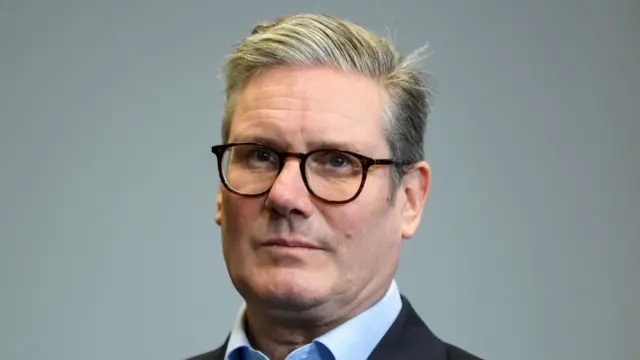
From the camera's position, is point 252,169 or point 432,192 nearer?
point 252,169

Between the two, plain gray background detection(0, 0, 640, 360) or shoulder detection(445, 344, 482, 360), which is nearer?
shoulder detection(445, 344, 482, 360)

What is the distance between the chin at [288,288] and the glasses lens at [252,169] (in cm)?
11

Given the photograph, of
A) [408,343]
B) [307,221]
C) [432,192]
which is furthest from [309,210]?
[432,192]

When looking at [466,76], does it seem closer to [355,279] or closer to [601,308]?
[601,308]

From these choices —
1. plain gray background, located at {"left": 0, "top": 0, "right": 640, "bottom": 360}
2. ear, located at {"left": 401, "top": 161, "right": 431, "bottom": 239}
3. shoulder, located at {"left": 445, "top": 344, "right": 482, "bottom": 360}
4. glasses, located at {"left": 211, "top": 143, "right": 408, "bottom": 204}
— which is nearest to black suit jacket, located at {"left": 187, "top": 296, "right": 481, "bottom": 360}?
shoulder, located at {"left": 445, "top": 344, "right": 482, "bottom": 360}

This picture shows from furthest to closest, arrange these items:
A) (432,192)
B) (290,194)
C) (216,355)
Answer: (432,192) < (216,355) < (290,194)

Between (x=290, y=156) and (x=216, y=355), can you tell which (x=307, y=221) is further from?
(x=216, y=355)

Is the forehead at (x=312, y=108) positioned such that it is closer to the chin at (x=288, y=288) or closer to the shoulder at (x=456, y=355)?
the chin at (x=288, y=288)

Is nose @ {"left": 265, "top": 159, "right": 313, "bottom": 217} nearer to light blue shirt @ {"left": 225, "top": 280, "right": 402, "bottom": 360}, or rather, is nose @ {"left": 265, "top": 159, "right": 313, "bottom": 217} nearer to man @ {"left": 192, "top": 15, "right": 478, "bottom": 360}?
man @ {"left": 192, "top": 15, "right": 478, "bottom": 360}

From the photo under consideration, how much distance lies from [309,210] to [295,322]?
0.53ft

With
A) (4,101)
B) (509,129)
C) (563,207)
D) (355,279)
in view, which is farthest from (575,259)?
(4,101)

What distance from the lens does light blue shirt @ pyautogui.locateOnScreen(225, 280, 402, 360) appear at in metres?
1.34

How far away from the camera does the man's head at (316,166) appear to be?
1298 millimetres

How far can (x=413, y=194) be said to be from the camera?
145 centimetres
